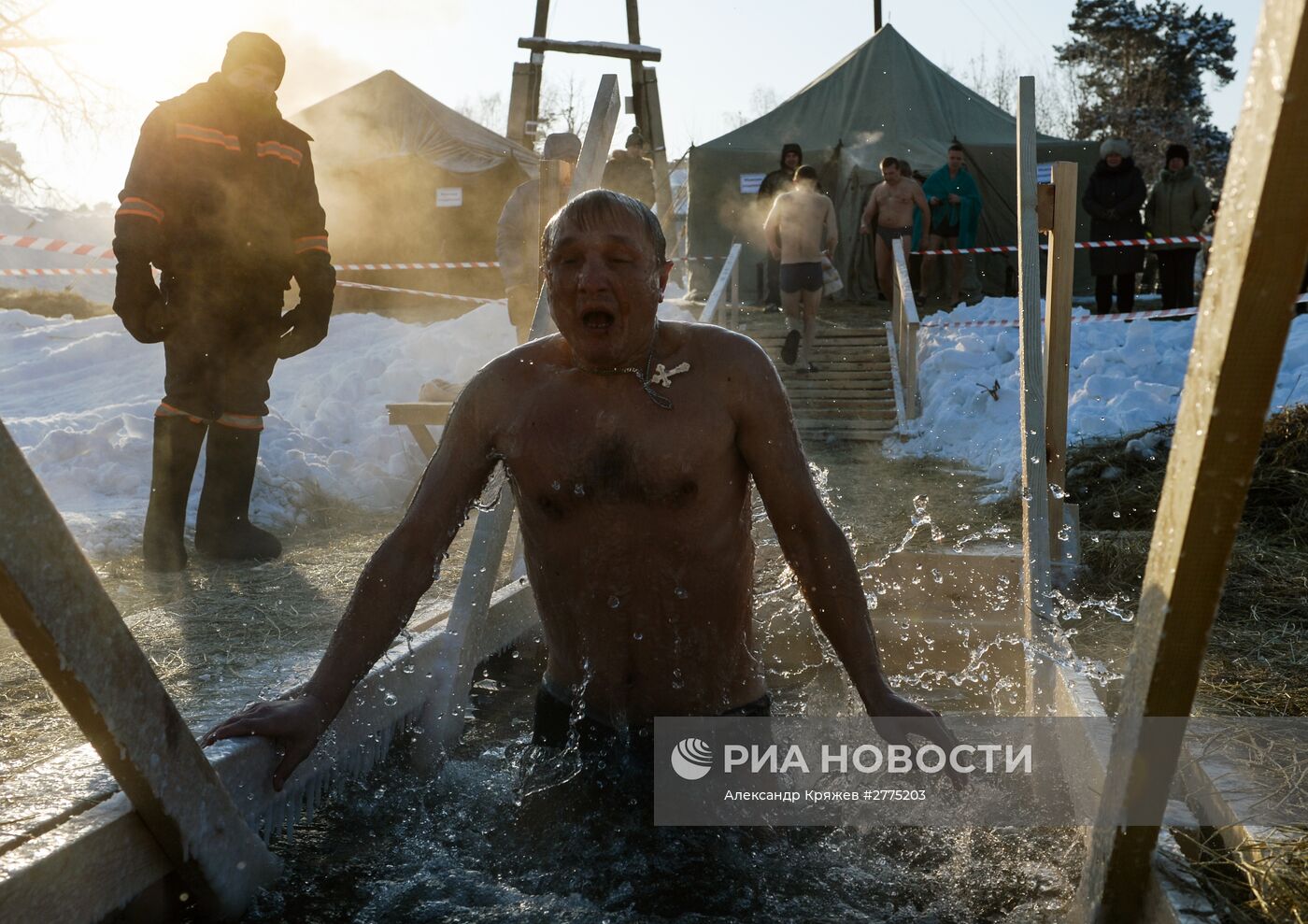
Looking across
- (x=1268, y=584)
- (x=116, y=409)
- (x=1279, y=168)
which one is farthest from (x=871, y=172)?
(x=1279, y=168)

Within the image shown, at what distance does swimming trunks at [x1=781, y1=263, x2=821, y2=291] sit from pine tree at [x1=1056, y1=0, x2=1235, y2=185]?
26572 mm

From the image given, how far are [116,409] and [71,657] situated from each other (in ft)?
22.4

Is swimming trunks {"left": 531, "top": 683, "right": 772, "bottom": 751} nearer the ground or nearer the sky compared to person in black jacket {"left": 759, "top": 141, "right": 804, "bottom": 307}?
nearer the ground

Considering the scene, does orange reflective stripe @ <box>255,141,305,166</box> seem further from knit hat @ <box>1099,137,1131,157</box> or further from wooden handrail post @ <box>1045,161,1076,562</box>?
knit hat @ <box>1099,137,1131,157</box>

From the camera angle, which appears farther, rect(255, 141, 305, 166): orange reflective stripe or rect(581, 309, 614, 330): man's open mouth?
rect(255, 141, 305, 166): orange reflective stripe

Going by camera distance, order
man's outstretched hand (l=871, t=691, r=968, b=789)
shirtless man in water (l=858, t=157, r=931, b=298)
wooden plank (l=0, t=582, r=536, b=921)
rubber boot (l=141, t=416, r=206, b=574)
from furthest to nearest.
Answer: shirtless man in water (l=858, t=157, r=931, b=298)
rubber boot (l=141, t=416, r=206, b=574)
man's outstretched hand (l=871, t=691, r=968, b=789)
wooden plank (l=0, t=582, r=536, b=921)

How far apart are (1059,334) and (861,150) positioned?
1264 centimetres

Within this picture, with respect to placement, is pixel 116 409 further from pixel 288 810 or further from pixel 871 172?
pixel 871 172

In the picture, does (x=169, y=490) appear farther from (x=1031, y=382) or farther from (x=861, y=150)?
(x=861, y=150)

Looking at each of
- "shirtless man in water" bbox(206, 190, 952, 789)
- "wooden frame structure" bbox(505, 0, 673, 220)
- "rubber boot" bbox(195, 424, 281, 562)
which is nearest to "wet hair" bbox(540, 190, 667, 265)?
"shirtless man in water" bbox(206, 190, 952, 789)

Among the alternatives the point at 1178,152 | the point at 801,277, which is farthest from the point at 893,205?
the point at 801,277

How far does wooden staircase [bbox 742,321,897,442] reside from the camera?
10.6 meters

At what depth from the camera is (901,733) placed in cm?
233

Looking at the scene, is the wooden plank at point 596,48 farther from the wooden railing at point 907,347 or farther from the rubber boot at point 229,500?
the rubber boot at point 229,500
